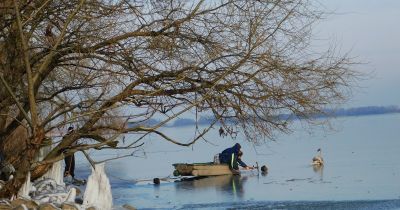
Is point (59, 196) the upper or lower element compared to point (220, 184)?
upper

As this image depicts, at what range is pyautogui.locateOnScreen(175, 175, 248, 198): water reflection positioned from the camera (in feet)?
88.7

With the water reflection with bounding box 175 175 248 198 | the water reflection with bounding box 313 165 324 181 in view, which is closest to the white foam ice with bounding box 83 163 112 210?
the water reflection with bounding box 175 175 248 198

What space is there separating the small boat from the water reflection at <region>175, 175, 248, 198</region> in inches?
14.2

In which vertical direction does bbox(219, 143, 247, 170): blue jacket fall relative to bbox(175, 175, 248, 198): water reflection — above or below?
above

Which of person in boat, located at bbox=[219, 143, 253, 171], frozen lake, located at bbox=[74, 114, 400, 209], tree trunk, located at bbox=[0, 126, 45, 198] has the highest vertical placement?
tree trunk, located at bbox=[0, 126, 45, 198]

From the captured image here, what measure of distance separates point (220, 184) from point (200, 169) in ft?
11.6

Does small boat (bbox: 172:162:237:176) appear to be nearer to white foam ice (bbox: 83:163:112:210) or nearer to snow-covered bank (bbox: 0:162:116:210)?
snow-covered bank (bbox: 0:162:116:210)

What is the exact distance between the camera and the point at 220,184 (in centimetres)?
3044

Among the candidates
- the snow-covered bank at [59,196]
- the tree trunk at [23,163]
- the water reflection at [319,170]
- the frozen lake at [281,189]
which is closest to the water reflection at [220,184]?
the frozen lake at [281,189]

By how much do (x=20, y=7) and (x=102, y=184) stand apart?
3.06 metres

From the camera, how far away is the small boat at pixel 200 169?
33.4m

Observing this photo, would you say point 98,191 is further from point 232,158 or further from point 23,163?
point 232,158

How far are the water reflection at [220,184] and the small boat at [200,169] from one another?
360 millimetres

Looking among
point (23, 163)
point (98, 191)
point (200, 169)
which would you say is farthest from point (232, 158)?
point (23, 163)
